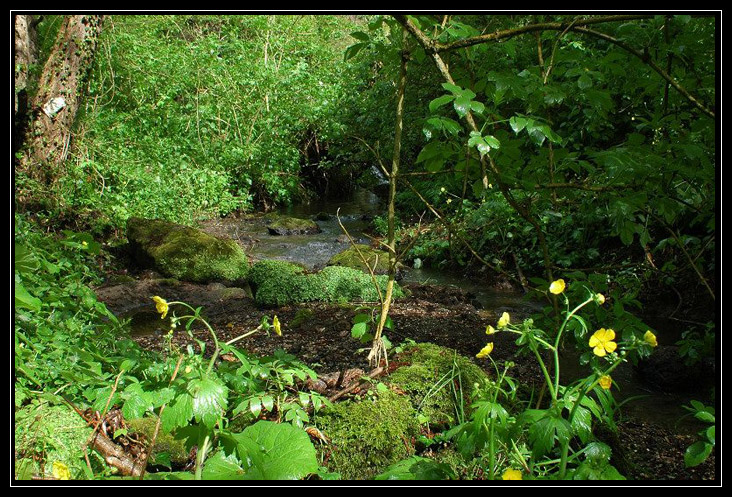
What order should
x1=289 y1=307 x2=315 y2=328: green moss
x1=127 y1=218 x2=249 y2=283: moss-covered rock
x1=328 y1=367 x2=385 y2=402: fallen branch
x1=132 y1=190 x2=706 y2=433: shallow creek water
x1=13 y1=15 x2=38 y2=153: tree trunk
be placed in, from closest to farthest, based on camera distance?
x1=328 y1=367 x2=385 y2=402: fallen branch
x1=132 y1=190 x2=706 y2=433: shallow creek water
x1=289 y1=307 x2=315 y2=328: green moss
x1=127 y1=218 x2=249 y2=283: moss-covered rock
x1=13 y1=15 x2=38 y2=153: tree trunk

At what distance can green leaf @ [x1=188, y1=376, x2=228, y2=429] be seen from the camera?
123 cm

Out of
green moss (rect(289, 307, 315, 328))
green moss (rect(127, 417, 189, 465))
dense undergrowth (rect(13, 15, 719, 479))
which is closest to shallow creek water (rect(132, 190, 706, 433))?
dense undergrowth (rect(13, 15, 719, 479))

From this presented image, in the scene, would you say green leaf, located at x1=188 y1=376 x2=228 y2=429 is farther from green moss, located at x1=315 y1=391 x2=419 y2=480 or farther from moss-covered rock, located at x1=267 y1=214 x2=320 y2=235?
moss-covered rock, located at x1=267 y1=214 x2=320 y2=235

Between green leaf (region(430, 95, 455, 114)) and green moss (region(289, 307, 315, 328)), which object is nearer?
green leaf (region(430, 95, 455, 114))

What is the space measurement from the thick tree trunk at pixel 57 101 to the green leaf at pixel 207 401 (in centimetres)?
764

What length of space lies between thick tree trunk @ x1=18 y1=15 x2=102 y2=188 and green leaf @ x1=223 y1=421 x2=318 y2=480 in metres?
7.70

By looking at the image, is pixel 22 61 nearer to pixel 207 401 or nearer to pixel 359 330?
pixel 359 330

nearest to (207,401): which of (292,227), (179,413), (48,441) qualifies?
(179,413)

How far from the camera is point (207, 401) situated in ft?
4.05

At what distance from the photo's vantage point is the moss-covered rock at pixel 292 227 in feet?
33.5

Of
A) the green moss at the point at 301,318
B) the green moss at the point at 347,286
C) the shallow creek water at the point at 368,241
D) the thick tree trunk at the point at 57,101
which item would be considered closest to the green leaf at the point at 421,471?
the shallow creek water at the point at 368,241
